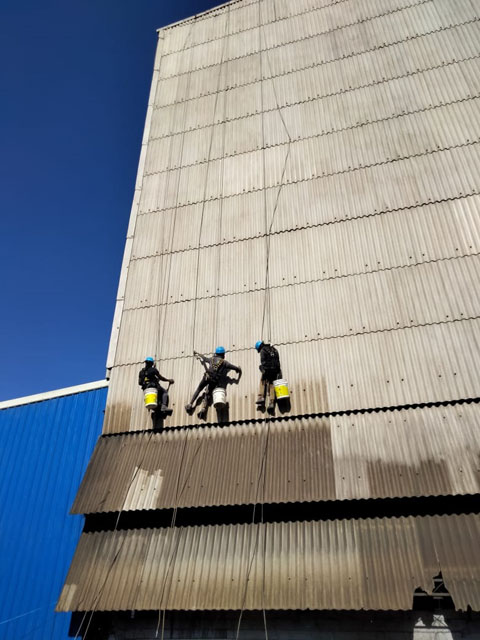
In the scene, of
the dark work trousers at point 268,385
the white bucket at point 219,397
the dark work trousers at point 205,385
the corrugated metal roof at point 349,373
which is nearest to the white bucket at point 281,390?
the dark work trousers at point 268,385

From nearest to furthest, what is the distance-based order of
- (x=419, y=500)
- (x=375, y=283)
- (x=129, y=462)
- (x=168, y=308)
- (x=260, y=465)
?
1. (x=419, y=500)
2. (x=260, y=465)
3. (x=129, y=462)
4. (x=375, y=283)
5. (x=168, y=308)

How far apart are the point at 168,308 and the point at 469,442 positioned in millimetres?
9211

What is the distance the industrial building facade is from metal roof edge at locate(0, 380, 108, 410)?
37.0 inches

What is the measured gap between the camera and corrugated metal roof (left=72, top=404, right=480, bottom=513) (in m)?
8.34

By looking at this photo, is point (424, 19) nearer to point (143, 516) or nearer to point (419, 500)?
point (419, 500)

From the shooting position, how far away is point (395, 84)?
13.6 meters

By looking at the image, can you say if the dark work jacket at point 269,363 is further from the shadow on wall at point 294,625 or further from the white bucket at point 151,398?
the shadow on wall at point 294,625

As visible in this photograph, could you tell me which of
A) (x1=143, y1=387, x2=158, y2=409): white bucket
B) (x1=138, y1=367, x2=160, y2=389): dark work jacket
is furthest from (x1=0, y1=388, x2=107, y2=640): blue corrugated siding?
(x1=143, y1=387, x2=158, y2=409): white bucket

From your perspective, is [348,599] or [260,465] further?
[260,465]

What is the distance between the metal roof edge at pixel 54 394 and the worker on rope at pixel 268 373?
5.21m

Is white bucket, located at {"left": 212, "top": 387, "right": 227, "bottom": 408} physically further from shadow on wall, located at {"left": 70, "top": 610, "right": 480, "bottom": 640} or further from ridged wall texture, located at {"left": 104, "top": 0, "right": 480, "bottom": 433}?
shadow on wall, located at {"left": 70, "top": 610, "right": 480, "bottom": 640}

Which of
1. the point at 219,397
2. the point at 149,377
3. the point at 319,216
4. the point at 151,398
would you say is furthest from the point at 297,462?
the point at 319,216

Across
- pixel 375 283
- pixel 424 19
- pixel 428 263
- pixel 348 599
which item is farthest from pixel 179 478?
pixel 424 19

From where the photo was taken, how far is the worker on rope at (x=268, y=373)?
1016 centimetres
